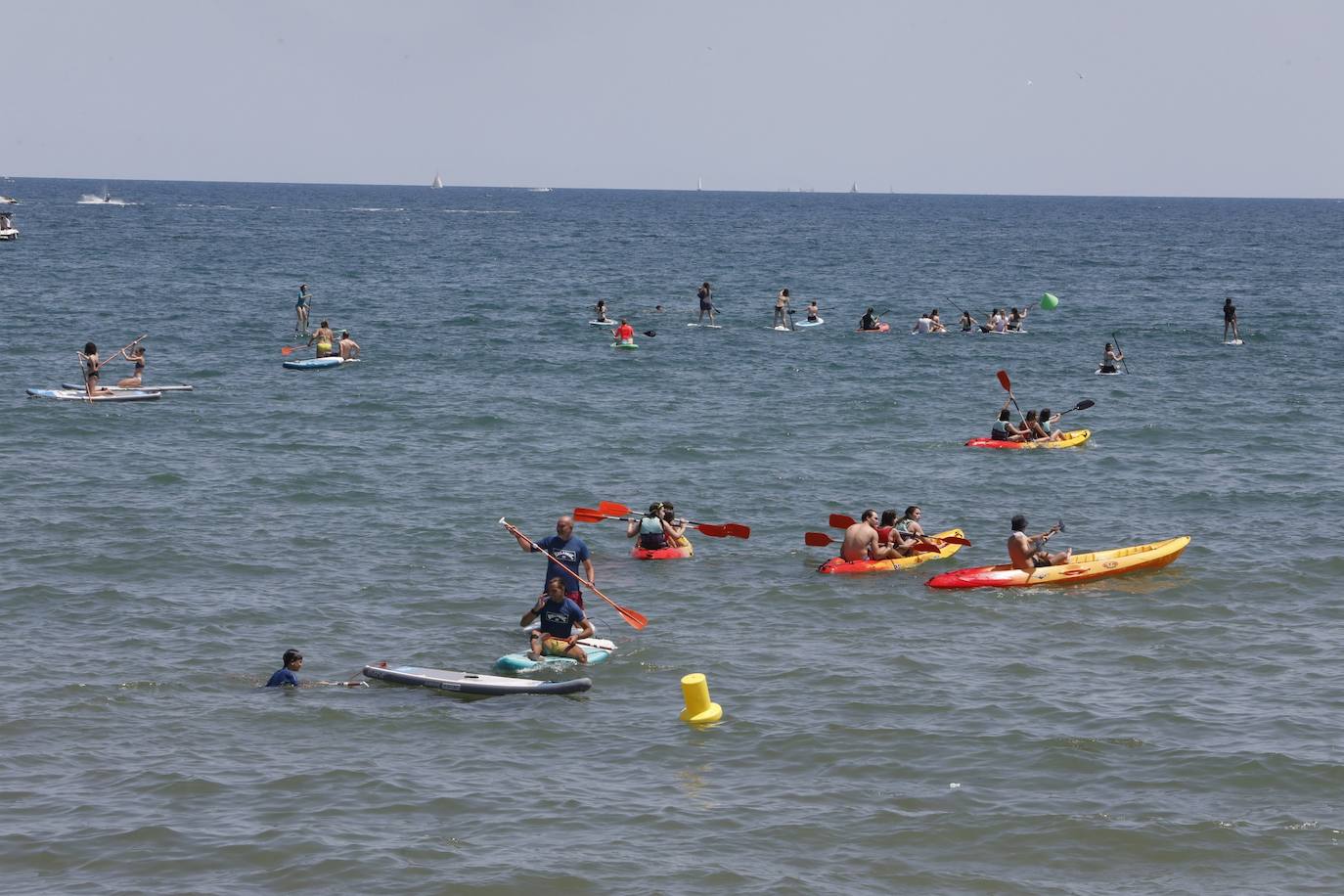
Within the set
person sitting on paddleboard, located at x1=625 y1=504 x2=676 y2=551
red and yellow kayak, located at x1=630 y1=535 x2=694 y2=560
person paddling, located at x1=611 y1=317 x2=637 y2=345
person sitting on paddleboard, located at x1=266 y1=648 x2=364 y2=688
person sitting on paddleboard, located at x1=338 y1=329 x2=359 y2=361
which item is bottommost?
person sitting on paddleboard, located at x1=266 y1=648 x2=364 y2=688

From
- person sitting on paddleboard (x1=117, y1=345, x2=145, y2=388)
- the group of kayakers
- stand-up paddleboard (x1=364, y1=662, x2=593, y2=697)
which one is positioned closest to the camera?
stand-up paddleboard (x1=364, y1=662, x2=593, y2=697)

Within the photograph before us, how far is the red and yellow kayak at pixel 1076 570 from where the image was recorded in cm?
2222

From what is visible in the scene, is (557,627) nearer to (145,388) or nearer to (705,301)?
(145,388)

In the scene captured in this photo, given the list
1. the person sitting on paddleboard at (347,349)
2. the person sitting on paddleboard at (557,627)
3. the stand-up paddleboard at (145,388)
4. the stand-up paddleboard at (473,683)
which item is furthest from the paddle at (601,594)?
the person sitting on paddleboard at (347,349)

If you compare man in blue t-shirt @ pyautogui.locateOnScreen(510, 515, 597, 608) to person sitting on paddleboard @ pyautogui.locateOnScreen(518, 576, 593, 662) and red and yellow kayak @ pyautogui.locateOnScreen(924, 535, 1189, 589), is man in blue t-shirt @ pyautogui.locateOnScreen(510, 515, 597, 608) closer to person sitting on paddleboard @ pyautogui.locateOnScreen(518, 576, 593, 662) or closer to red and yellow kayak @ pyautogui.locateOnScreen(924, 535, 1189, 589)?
person sitting on paddleboard @ pyautogui.locateOnScreen(518, 576, 593, 662)

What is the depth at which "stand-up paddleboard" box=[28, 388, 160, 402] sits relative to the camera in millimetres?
36375

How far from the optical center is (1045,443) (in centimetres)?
3353

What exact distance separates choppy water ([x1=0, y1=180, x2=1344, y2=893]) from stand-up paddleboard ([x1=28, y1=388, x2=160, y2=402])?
1.29 m

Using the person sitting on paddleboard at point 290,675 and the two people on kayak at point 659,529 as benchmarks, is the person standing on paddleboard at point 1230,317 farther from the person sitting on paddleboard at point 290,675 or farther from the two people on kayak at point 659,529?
the person sitting on paddleboard at point 290,675

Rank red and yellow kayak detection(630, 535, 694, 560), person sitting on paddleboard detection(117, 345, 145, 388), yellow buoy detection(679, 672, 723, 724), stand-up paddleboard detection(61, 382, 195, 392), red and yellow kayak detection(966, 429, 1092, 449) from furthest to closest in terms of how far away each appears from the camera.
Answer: person sitting on paddleboard detection(117, 345, 145, 388) → stand-up paddleboard detection(61, 382, 195, 392) → red and yellow kayak detection(966, 429, 1092, 449) → red and yellow kayak detection(630, 535, 694, 560) → yellow buoy detection(679, 672, 723, 724)

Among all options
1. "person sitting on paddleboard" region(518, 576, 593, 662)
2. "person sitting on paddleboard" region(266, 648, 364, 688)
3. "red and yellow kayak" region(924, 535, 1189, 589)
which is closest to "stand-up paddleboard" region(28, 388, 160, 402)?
"person sitting on paddleboard" region(266, 648, 364, 688)

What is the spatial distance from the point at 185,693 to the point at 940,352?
3600 cm

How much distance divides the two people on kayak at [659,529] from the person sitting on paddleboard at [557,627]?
549 cm

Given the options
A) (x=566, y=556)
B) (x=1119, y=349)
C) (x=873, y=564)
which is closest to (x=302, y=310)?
(x=1119, y=349)
